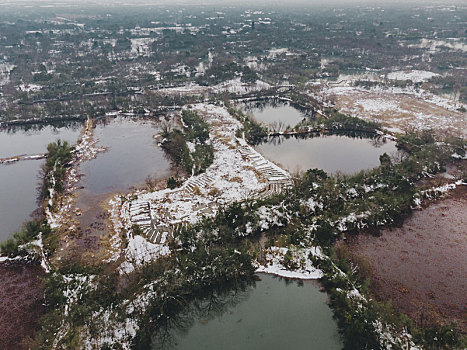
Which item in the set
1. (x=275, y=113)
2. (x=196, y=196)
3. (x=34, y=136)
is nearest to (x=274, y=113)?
(x=275, y=113)

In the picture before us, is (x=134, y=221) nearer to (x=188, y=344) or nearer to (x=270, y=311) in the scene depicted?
(x=188, y=344)

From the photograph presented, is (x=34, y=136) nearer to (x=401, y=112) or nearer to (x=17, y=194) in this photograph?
(x=17, y=194)

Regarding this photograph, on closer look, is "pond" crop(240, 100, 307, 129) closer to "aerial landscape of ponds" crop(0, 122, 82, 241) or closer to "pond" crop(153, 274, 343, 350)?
"pond" crop(153, 274, 343, 350)

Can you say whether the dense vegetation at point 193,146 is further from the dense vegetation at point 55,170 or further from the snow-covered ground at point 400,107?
the snow-covered ground at point 400,107

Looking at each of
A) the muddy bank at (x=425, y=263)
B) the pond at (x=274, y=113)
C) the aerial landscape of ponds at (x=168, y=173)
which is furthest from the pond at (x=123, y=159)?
the muddy bank at (x=425, y=263)

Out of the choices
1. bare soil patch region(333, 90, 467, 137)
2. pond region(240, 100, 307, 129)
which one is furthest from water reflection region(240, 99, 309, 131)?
bare soil patch region(333, 90, 467, 137)

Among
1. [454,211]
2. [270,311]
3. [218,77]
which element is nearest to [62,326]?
[270,311]
